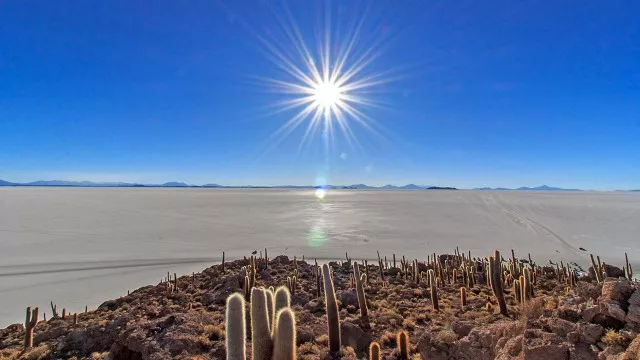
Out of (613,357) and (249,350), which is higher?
(613,357)

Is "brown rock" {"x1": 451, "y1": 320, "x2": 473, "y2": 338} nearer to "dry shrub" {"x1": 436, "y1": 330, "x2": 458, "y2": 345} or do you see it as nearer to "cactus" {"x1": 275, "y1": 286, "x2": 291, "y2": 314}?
"dry shrub" {"x1": 436, "y1": 330, "x2": 458, "y2": 345}

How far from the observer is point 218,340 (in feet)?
→ 41.9

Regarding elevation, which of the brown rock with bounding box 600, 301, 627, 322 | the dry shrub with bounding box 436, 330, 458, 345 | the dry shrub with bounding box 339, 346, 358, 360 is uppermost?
the brown rock with bounding box 600, 301, 627, 322

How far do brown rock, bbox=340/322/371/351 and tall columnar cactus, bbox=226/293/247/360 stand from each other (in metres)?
8.98

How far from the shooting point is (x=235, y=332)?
555 centimetres

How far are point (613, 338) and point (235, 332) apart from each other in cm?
648

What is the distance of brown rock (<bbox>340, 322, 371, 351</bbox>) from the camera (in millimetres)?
13625

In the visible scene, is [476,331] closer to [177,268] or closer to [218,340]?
[218,340]

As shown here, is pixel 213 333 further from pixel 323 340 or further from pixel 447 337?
pixel 447 337

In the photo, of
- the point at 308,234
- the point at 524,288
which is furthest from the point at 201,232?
the point at 524,288

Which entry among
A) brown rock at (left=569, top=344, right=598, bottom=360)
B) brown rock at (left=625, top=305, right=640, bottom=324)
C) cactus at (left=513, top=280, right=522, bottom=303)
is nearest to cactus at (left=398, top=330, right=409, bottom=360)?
brown rock at (left=569, top=344, right=598, bottom=360)

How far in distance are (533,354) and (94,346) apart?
1527 cm

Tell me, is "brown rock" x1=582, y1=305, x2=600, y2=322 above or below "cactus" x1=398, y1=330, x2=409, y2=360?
above

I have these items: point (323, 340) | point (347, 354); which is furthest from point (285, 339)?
point (323, 340)
